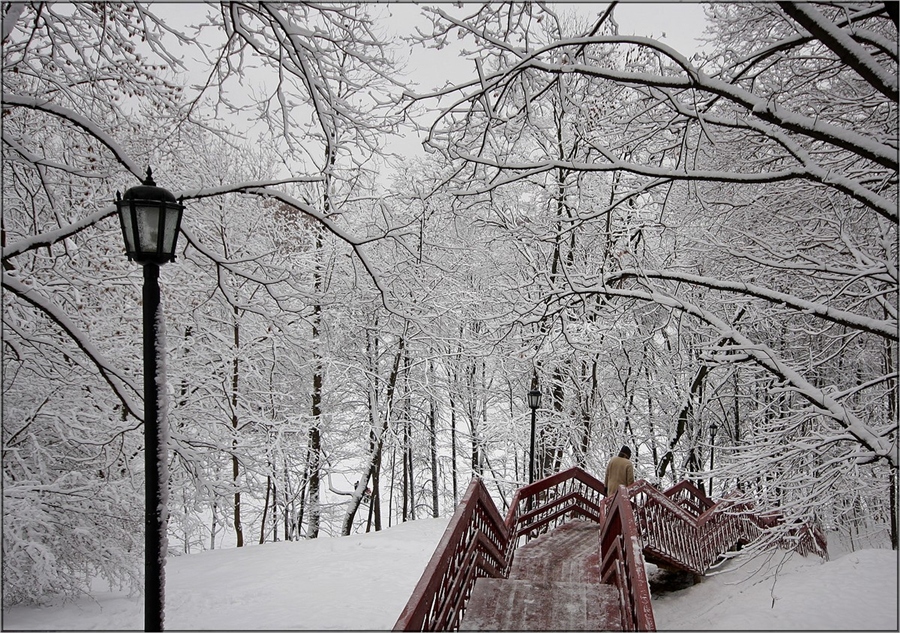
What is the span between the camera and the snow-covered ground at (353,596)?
7.42 m

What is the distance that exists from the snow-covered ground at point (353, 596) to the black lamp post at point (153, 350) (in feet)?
11.3

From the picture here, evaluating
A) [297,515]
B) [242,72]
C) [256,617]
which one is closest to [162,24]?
[242,72]

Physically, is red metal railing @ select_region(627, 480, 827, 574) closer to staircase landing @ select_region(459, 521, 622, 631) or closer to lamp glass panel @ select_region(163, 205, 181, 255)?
staircase landing @ select_region(459, 521, 622, 631)

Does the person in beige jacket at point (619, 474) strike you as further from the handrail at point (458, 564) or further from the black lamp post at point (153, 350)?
the black lamp post at point (153, 350)

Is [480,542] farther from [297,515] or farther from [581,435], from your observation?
[297,515]

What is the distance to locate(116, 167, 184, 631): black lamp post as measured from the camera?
4.08 m

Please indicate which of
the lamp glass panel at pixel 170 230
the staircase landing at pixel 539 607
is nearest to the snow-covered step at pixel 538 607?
the staircase landing at pixel 539 607

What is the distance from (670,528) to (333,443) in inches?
524

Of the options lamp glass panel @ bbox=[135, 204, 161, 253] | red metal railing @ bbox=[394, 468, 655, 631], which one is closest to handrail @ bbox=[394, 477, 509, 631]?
red metal railing @ bbox=[394, 468, 655, 631]

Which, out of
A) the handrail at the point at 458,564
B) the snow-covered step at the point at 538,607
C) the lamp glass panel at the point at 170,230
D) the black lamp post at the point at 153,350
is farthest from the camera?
the snow-covered step at the point at 538,607

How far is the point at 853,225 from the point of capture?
26.9 ft

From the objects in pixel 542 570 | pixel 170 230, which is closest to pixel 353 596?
pixel 542 570

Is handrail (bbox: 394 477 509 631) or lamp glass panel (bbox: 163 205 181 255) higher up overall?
lamp glass panel (bbox: 163 205 181 255)

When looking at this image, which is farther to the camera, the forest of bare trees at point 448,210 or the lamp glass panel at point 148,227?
the forest of bare trees at point 448,210
